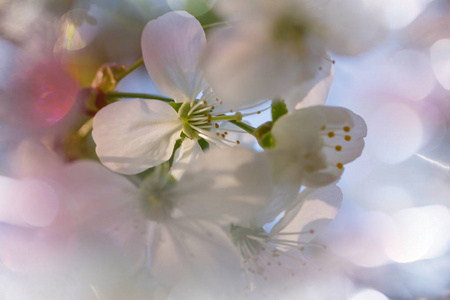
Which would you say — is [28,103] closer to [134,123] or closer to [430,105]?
[134,123]

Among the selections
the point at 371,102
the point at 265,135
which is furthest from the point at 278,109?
the point at 371,102

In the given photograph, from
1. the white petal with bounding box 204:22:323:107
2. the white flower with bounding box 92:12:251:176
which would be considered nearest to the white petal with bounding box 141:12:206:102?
the white flower with bounding box 92:12:251:176

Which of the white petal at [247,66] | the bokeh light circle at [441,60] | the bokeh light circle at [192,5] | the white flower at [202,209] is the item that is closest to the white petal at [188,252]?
the white flower at [202,209]

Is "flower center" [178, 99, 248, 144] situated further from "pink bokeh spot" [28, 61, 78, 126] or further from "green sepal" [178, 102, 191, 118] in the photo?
"pink bokeh spot" [28, 61, 78, 126]

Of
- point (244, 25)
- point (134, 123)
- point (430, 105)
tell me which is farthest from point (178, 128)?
point (430, 105)

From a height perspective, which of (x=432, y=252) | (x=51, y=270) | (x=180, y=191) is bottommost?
(x=51, y=270)

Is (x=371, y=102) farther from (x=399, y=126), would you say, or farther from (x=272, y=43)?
(x=272, y=43)

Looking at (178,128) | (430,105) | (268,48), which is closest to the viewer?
(268,48)
